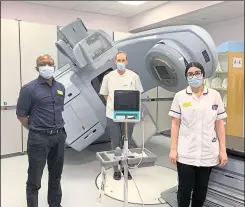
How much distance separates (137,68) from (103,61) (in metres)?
0.46

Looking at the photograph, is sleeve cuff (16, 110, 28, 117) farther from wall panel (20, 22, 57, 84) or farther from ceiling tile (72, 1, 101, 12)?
wall panel (20, 22, 57, 84)

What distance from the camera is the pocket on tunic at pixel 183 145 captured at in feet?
5.32

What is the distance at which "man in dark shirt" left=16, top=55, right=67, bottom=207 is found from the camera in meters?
1.80

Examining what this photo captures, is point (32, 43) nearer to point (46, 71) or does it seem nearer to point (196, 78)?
point (46, 71)

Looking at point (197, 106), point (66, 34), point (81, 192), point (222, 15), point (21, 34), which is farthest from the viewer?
point (222, 15)

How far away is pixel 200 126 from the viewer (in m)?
1.58

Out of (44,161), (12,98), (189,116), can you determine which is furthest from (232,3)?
(12,98)

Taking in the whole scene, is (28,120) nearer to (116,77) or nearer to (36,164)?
(36,164)

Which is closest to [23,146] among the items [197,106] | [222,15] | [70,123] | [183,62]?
[70,123]

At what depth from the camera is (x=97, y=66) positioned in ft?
8.96

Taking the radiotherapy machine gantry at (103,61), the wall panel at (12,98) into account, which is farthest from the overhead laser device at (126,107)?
the wall panel at (12,98)

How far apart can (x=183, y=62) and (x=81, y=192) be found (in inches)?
59.1

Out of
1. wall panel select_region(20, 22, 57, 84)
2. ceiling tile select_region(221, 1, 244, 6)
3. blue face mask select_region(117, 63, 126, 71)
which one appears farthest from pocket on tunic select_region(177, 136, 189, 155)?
wall panel select_region(20, 22, 57, 84)

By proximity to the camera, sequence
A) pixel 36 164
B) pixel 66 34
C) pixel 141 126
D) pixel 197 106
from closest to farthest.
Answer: pixel 197 106, pixel 36 164, pixel 66 34, pixel 141 126
